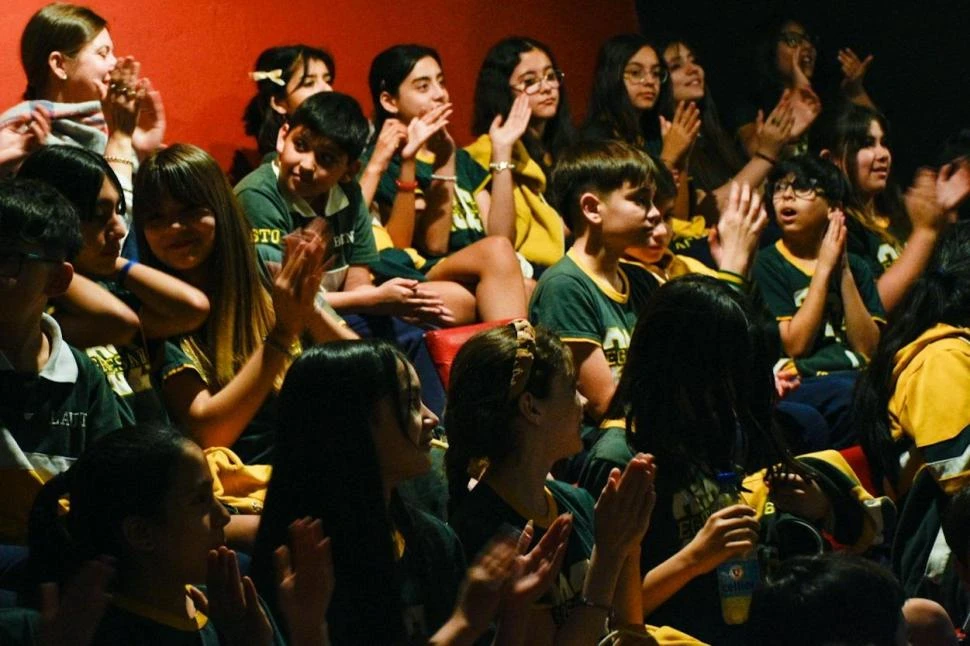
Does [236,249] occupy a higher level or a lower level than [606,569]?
higher

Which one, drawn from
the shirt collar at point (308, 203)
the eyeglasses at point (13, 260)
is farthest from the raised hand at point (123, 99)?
the eyeglasses at point (13, 260)

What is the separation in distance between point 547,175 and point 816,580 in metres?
2.96

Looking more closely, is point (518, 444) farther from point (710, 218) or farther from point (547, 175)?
point (710, 218)

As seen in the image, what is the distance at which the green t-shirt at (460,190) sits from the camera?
4.72 metres

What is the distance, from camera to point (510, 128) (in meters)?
4.95

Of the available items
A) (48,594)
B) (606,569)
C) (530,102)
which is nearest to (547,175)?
(530,102)

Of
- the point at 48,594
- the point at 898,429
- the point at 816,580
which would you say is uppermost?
the point at 48,594

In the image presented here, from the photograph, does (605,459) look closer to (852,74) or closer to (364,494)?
(364,494)

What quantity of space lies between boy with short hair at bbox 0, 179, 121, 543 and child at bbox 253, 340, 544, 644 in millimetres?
452

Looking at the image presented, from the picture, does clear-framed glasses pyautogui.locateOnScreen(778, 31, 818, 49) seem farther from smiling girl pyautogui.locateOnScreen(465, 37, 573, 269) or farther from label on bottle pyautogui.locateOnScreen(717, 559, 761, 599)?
label on bottle pyautogui.locateOnScreen(717, 559, 761, 599)

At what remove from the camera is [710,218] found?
5445mm

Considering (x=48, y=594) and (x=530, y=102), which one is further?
(x=530, y=102)

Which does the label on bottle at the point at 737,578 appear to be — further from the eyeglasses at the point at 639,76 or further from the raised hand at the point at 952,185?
the eyeglasses at the point at 639,76

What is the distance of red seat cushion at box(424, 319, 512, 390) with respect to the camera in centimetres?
379
